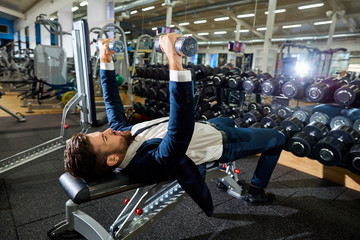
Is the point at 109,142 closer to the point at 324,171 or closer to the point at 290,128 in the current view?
the point at 290,128

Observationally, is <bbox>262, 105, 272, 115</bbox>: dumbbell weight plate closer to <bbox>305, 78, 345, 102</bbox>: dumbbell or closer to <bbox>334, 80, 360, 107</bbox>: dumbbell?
<bbox>305, 78, 345, 102</bbox>: dumbbell

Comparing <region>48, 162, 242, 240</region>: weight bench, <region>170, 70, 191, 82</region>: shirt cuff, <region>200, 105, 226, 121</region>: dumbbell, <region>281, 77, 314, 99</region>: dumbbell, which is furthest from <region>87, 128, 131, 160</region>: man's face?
<region>200, 105, 226, 121</region>: dumbbell

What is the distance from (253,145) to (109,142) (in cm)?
80

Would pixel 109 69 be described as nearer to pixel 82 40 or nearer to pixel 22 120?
pixel 82 40

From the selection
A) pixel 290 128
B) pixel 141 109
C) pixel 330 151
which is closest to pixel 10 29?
pixel 141 109

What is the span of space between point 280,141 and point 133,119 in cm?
273

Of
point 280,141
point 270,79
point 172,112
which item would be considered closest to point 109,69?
point 172,112

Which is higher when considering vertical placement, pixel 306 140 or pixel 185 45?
pixel 185 45

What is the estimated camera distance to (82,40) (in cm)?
187

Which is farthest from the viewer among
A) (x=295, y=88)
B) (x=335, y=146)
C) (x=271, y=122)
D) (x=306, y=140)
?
(x=271, y=122)

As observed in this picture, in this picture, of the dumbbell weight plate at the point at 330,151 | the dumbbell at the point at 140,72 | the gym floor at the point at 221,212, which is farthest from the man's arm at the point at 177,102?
the dumbbell at the point at 140,72

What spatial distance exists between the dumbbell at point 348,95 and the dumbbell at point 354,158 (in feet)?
1.40

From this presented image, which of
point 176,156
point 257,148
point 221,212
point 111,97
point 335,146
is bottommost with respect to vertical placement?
point 221,212

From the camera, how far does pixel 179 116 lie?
85 centimetres
